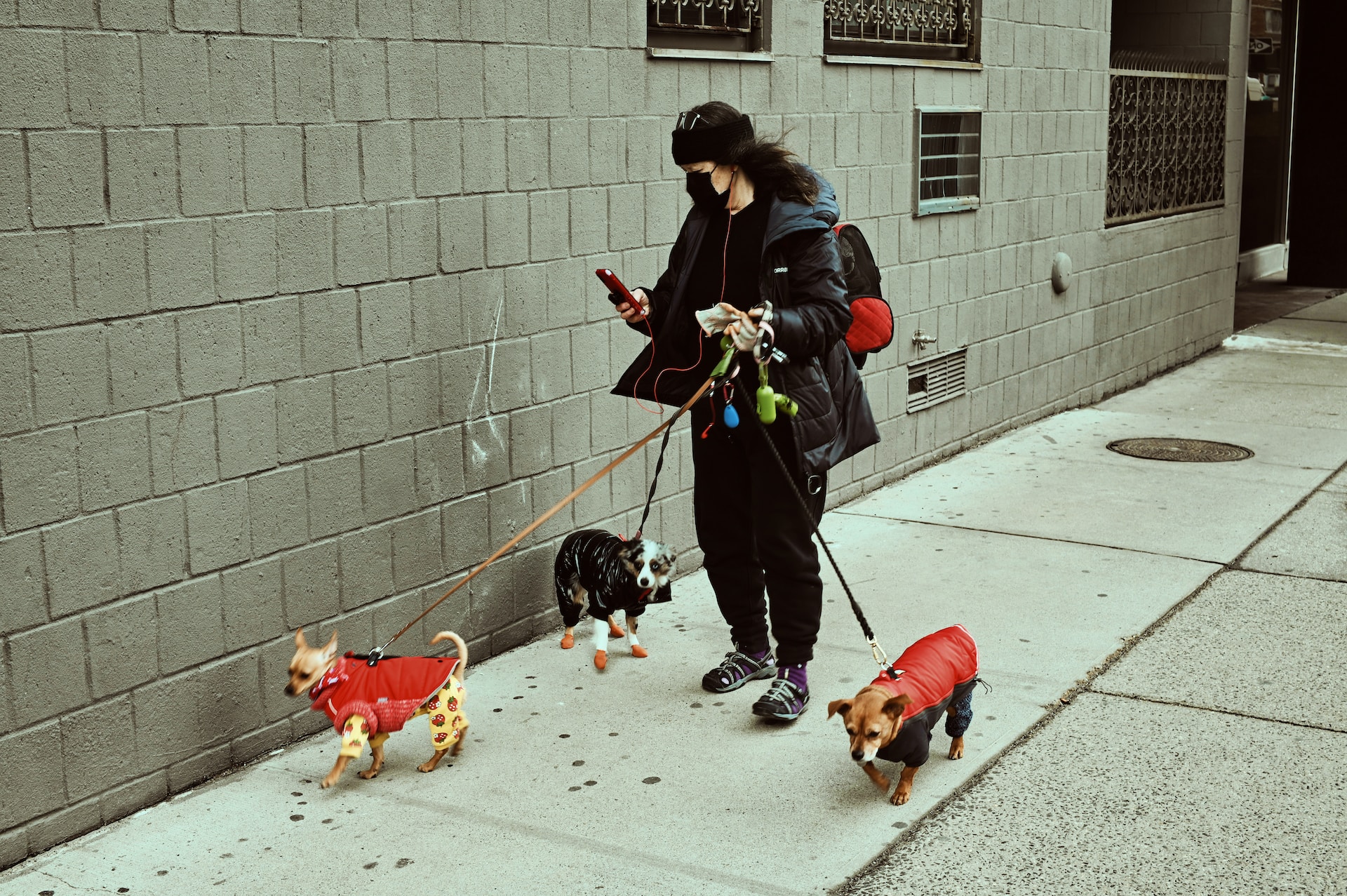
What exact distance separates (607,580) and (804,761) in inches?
37.7

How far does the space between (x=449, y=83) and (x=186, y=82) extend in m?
1.10

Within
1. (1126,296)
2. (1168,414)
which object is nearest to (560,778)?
(1168,414)

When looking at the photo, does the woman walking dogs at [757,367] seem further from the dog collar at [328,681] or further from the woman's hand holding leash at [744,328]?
the dog collar at [328,681]

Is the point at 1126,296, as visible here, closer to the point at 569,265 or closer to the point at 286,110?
the point at 569,265

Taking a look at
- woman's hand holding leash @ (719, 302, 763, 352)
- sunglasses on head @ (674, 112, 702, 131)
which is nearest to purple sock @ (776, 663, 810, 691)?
woman's hand holding leash @ (719, 302, 763, 352)

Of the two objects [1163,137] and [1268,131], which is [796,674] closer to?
[1163,137]

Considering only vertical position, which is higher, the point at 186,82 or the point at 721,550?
the point at 186,82

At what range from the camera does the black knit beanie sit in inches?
177

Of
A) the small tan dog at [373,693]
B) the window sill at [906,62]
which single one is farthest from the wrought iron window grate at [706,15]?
the small tan dog at [373,693]

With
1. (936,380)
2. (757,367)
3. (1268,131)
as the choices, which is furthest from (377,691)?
(1268,131)

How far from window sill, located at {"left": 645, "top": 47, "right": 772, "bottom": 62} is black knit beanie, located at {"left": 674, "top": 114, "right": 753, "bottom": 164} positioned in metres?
1.45

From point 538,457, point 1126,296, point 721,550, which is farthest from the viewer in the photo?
point 1126,296

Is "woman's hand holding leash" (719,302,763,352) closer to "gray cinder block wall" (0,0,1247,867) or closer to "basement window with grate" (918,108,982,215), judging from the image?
"gray cinder block wall" (0,0,1247,867)

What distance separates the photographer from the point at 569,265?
559cm
